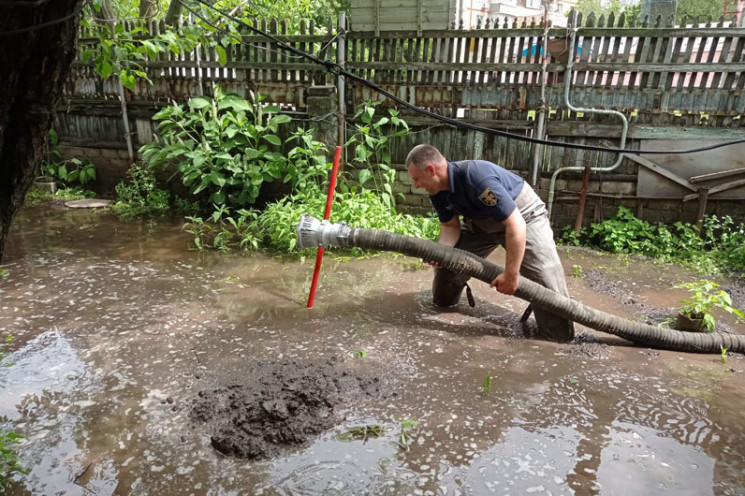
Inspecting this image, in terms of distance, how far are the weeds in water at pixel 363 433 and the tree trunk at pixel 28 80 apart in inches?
77.4

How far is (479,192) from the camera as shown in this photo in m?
→ 3.69

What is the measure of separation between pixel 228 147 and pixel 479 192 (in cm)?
448

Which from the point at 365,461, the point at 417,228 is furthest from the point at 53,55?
the point at 417,228

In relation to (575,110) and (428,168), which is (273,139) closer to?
(428,168)

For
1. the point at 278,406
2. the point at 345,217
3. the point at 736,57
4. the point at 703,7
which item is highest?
the point at 703,7

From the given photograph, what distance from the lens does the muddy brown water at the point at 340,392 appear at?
256 cm

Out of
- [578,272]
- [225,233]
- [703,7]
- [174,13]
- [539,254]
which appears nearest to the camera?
[539,254]

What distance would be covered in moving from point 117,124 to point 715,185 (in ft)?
29.4

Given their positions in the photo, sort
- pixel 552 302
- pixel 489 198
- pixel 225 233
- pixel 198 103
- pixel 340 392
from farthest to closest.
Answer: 1. pixel 198 103
2. pixel 225 233
3. pixel 552 302
4. pixel 489 198
5. pixel 340 392

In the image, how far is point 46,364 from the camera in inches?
139

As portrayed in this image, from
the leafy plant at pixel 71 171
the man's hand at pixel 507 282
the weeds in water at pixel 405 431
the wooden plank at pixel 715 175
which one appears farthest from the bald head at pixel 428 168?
the leafy plant at pixel 71 171

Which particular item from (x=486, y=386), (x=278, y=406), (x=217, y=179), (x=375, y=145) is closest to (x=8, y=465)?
(x=278, y=406)

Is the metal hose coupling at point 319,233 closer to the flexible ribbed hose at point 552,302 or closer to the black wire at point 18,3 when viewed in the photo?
the flexible ribbed hose at point 552,302

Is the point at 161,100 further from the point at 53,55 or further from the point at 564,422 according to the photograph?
the point at 564,422
